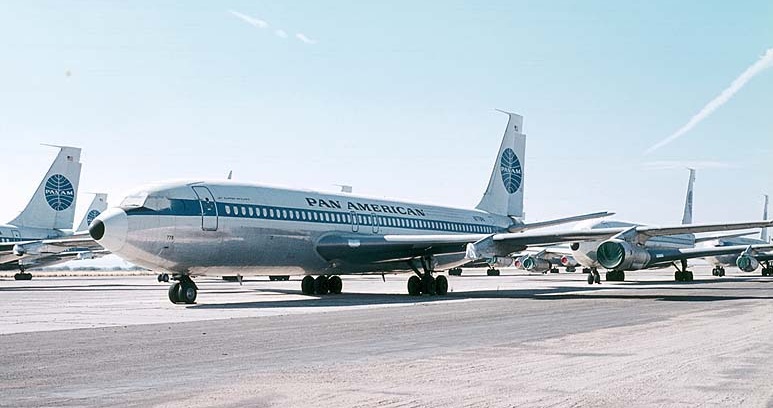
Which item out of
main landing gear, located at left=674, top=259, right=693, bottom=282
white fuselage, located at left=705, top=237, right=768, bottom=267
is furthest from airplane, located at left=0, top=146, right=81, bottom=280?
white fuselage, located at left=705, top=237, right=768, bottom=267

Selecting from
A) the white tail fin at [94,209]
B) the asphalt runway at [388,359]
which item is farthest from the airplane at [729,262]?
the white tail fin at [94,209]

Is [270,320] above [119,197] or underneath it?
underneath

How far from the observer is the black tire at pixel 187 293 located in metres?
23.8

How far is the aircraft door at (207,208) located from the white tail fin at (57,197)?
3243 centimetres

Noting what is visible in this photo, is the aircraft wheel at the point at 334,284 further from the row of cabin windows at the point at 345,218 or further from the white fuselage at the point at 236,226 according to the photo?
the row of cabin windows at the point at 345,218

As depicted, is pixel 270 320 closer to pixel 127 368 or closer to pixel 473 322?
pixel 473 322

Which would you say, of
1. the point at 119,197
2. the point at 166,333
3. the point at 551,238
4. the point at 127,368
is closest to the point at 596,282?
the point at 551,238

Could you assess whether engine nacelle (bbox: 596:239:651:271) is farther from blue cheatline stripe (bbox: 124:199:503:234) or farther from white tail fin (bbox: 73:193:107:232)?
white tail fin (bbox: 73:193:107:232)

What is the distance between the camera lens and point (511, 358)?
35.6ft

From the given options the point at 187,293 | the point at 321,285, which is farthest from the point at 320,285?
the point at 187,293

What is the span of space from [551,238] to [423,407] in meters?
22.3

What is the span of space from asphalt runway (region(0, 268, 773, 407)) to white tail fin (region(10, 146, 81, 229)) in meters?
37.0

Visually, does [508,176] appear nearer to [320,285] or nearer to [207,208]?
[320,285]

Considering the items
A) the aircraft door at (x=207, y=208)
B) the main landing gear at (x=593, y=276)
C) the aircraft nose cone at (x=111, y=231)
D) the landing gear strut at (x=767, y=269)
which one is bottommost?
the main landing gear at (x=593, y=276)
